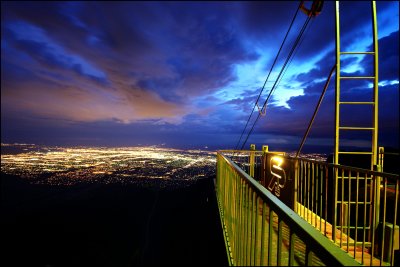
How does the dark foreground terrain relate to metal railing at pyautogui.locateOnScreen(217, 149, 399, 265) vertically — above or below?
below

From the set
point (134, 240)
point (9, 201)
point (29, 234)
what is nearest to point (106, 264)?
point (134, 240)

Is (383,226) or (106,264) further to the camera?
(106,264)

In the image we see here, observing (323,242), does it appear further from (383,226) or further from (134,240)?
(134,240)

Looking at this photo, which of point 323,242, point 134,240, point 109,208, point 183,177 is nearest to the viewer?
point 323,242

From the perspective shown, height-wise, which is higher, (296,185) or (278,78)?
(278,78)

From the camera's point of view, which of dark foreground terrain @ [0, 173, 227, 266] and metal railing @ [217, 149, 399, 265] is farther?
dark foreground terrain @ [0, 173, 227, 266]
